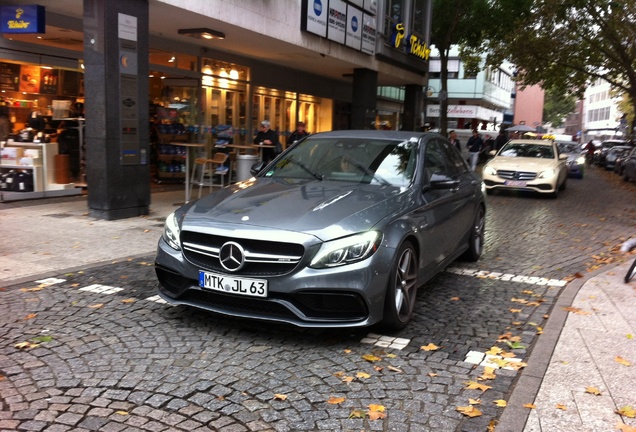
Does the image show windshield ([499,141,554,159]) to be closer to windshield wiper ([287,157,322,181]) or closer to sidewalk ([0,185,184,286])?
sidewalk ([0,185,184,286])

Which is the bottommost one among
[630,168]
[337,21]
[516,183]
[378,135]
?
[516,183]

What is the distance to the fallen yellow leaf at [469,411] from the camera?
334 centimetres

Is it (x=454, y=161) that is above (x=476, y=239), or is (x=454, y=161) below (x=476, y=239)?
above

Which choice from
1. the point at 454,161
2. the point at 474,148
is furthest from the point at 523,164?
the point at 454,161

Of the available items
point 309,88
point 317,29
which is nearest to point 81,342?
point 317,29

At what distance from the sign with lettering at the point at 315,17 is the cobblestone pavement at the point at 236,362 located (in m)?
10.4

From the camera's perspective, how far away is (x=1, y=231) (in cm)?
824

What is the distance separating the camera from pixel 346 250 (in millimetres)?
4121

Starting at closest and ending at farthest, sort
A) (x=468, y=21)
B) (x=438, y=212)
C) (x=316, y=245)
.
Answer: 1. (x=316, y=245)
2. (x=438, y=212)
3. (x=468, y=21)

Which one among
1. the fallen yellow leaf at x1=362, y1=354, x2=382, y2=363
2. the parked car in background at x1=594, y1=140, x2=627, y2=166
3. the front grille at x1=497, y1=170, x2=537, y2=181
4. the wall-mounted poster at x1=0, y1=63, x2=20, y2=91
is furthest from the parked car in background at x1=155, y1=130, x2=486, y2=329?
the parked car in background at x1=594, y1=140, x2=627, y2=166

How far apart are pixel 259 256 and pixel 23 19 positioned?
866cm

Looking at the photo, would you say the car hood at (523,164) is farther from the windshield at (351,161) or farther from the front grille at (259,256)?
the front grille at (259,256)

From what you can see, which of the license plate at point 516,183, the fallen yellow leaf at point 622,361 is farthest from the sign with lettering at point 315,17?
the fallen yellow leaf at point 622,361

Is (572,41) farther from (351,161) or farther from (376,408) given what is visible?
(376,408)
